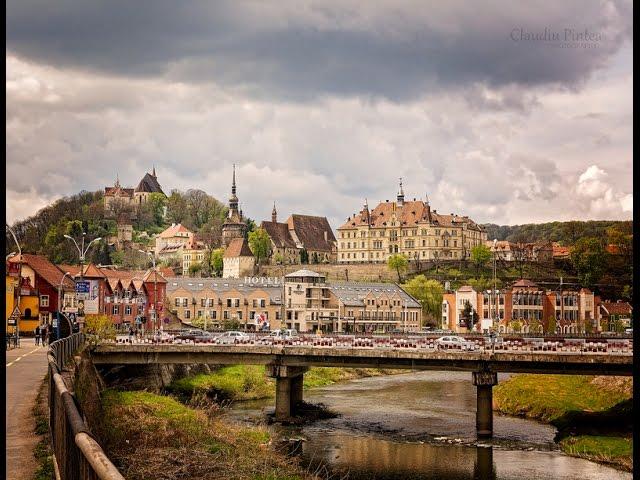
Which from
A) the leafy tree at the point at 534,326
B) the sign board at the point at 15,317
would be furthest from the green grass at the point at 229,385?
the leafy tree at the point at 534,326

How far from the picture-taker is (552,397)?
65.3 metres

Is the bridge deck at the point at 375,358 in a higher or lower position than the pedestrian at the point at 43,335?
lower

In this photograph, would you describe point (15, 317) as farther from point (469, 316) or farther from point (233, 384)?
point (469, 316)

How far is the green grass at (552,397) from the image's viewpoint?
6147cm

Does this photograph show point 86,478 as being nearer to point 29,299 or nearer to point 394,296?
point 29,299

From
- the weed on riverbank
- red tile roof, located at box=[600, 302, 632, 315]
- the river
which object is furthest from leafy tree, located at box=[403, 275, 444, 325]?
the weed on riverbank

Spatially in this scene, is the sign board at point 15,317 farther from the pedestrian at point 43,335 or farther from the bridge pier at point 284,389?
the bridge pier at point 284,389

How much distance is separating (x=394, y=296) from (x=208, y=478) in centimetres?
12240

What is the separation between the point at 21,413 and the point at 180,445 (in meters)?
12.2

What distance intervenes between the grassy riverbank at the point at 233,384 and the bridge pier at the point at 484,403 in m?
21.5

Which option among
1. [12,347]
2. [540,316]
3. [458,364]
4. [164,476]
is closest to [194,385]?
[12,347]

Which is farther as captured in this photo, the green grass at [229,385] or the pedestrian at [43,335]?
the green grass at [229,385]

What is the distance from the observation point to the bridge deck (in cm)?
5391

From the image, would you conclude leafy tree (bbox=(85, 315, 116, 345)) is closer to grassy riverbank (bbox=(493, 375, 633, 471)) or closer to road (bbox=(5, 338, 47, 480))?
road (bbox=(5, 338, 47, 480))
